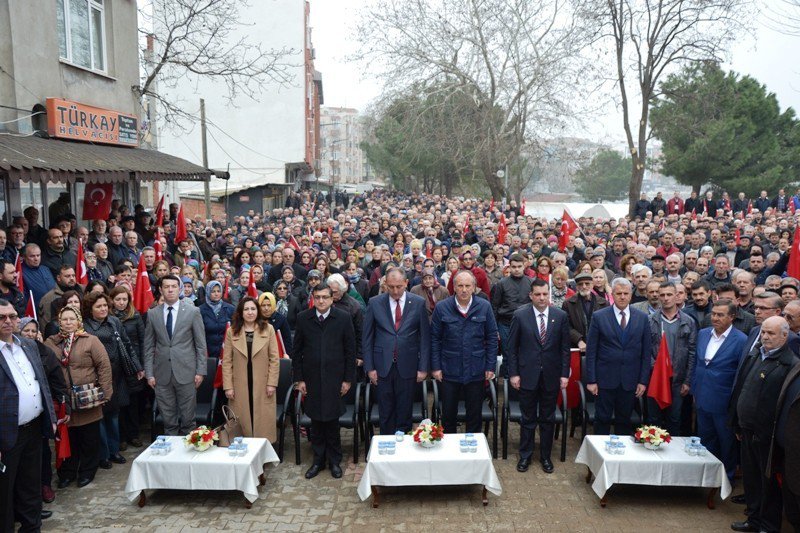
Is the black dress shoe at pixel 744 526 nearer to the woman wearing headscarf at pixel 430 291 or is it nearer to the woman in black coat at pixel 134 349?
the woman wearing headscarf at pixel 430 291

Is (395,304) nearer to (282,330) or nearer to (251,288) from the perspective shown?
(282,330)

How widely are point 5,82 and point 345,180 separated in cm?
11225

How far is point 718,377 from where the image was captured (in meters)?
5.93

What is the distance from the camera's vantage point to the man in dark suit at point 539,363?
647 centimetres

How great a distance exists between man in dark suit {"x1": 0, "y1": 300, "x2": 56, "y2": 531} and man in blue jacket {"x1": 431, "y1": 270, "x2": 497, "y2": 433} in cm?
362

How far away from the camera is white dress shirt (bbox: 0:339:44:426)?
16.4 feet

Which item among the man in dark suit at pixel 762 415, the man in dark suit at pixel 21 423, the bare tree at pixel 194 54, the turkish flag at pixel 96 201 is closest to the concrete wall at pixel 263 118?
the bare tree at pixel 194 54

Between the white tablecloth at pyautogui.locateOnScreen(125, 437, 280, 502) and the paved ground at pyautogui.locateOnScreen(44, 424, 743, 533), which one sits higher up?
the white tablecloth at pyautogui.locateOnScreen(125, 437, 280, 502)

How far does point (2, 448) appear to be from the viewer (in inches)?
193

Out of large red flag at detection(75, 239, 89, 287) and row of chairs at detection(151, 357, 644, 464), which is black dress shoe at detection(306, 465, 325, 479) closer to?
row of chairs at detection(151, 357, 644, 464)

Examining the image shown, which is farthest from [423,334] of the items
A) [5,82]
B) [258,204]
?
[258,204]

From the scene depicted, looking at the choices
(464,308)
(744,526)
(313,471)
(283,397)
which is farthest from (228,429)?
(744,526)

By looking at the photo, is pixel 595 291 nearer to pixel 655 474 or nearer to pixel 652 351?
pixel 652 351

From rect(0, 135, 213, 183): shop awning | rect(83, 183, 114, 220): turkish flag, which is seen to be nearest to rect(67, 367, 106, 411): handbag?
rect(0, 135, 213, 183): shop awning
